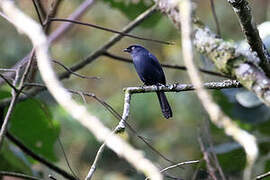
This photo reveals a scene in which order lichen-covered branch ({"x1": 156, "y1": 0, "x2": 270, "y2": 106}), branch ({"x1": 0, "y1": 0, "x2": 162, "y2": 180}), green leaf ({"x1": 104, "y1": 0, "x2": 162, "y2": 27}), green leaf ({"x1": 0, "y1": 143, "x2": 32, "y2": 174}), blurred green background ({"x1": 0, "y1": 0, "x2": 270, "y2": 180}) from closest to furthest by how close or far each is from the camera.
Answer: branch ({"x1": 0, "y1": 0, "x2": 162, "y2": 180}) < lichen-covered branch ({"x1": 156, "y1": 0, "x2": 270, "y2": 106}) < green leaf ({"x1": 0, "y1": 143, "x2": 32, "y2": 174}) < blurred green background ({"x1": 0, "y1": 0, "x2": 270, "y2": 180}) < green leaf ({"x1": 104, "y1": 0, "x2": 162, "y2": 27})

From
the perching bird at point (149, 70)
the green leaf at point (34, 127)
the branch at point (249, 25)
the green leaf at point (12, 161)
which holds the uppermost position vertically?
the perching bird at point (149, 70)

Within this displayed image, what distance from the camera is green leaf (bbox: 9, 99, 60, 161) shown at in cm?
425

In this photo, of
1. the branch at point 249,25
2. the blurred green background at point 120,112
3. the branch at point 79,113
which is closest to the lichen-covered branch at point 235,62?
A: the branch at point 249,25

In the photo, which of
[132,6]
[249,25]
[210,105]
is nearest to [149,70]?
[132,6]

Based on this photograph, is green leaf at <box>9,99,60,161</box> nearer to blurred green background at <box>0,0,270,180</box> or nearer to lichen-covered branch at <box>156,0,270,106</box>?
blurred green background at <box>0,0,270,180</box>

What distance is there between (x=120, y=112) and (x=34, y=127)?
2843 mm

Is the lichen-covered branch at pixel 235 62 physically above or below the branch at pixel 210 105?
above

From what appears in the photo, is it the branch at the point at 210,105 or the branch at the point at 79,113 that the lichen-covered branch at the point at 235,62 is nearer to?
the branch at the point at 210,105

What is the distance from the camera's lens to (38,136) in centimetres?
443

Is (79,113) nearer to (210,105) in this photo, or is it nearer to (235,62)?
(210,105)

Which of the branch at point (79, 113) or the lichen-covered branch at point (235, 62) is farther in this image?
the lichen-covered branch at point (235, 62)

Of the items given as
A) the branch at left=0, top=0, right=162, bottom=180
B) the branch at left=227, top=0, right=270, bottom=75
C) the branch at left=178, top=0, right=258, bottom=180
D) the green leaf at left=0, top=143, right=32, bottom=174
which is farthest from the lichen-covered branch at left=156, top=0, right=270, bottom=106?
the green leaf at left=0, top=143, right=32, bottom=174

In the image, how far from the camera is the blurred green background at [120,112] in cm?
431

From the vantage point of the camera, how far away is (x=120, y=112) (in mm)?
7164
